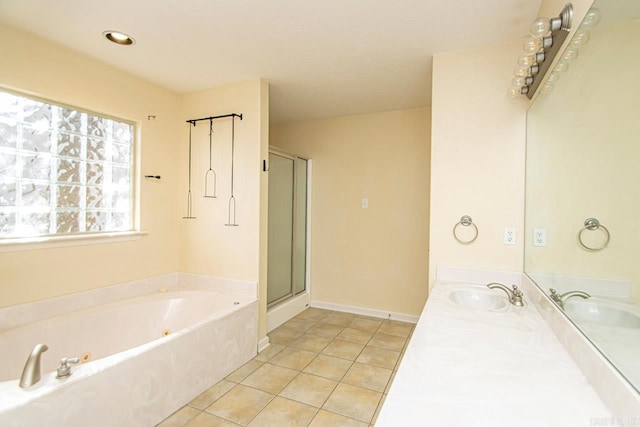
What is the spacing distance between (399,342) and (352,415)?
1186mm

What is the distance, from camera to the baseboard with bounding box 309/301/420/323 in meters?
3.40

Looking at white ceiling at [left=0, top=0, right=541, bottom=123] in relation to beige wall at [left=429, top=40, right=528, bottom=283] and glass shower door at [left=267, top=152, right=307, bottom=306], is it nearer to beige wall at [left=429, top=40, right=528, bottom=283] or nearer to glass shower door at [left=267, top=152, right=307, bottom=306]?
beige wall at [left=429, top=40, right=528, bottom=283]

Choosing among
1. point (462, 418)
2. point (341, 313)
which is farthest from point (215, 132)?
point (462, 418)

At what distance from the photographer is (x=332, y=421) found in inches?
69.4

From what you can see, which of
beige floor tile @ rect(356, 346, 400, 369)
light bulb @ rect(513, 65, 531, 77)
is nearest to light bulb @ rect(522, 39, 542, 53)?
light bulb @ rect(513, 65, 531, 77)

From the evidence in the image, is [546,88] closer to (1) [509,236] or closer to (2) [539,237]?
(2) [539,237]

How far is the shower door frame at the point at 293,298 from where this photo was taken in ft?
10.4

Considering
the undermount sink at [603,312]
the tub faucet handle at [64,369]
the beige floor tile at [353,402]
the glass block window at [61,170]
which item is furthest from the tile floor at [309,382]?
the glass block window at [61,170]

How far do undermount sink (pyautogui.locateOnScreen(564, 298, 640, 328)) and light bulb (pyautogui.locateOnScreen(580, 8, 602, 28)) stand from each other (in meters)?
0.90

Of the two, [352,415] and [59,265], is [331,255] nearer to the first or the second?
[352,415]

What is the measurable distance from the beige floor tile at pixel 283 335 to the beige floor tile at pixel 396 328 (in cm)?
89

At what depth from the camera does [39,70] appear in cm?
198

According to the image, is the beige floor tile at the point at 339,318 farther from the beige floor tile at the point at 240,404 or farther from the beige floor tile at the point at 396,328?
the beige floor tile at the point at 240,404

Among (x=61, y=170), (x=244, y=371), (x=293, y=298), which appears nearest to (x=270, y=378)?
(x=244, y=371)
